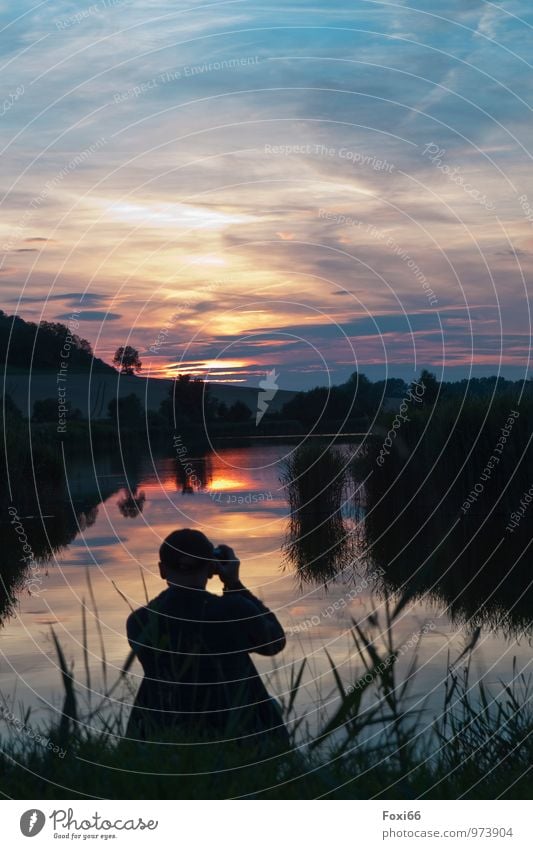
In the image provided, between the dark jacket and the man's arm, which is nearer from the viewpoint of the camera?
the dark jacket

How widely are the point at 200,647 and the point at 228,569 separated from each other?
49cm

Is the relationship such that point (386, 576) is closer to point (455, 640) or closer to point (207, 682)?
point (455, 640)

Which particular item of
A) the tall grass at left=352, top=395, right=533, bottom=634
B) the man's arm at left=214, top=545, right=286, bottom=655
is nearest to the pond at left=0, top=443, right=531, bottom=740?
the man's arm at left=214, top=545, right=286, bottom=655

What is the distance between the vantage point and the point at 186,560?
5.47 meters

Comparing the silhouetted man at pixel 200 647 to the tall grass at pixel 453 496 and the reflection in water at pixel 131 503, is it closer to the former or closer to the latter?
the tall grass at pixel 453 496

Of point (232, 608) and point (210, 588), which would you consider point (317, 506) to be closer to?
point (210, 588)

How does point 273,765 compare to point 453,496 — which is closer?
point 273,765

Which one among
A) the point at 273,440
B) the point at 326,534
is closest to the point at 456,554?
the point at 326,534

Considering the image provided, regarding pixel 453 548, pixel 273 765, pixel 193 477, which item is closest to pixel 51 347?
pixel 273 765

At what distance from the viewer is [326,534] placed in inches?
829

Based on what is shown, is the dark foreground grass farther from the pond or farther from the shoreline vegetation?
the pond

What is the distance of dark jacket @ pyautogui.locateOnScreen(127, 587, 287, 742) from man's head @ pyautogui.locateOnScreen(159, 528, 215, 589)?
6 centimetres

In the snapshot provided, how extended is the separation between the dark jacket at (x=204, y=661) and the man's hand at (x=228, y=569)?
13cm

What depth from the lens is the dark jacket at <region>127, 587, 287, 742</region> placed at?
17.0ft
